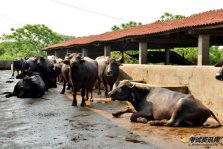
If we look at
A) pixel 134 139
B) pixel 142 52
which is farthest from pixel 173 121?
pixel 142 52

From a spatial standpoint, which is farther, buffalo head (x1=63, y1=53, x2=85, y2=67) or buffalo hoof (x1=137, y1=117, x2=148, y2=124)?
buffalo head (x1=63, y1=53, x2=85, y2=67)

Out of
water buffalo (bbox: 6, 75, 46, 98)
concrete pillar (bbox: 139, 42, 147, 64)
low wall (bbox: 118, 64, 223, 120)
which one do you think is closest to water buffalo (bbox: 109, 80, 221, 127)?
low wall (bbox: 118, 64, 223, 120)

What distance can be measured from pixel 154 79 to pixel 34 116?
4.79 meters

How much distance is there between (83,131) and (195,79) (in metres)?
4.06

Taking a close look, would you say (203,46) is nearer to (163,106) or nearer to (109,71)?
(109,71)

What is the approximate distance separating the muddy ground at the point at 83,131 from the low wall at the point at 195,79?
69 cm

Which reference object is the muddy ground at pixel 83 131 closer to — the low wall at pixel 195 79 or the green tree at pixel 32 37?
the low wall at pixel 195 79

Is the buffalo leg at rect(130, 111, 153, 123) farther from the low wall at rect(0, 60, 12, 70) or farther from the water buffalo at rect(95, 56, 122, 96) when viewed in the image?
the low wall at rect(0, 60, 12, 70)

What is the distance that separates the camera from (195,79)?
379 inches

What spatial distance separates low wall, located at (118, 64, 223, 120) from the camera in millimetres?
8656

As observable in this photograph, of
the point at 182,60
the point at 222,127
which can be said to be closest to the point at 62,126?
the point at 222,127

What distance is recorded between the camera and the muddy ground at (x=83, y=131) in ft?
19.8

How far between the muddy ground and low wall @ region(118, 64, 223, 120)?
0.69m

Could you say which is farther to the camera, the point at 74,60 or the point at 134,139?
the point at 74,60
